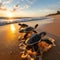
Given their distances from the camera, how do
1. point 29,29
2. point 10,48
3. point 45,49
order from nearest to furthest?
1. point 45,49
2. point 10,48
3. point 29,29

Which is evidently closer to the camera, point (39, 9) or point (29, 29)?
point (29, 29)

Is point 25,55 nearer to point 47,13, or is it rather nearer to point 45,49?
point 45,49

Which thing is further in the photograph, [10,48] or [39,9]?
[39,9]

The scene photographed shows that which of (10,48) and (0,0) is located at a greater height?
(0,0)

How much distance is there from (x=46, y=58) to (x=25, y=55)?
0.56m

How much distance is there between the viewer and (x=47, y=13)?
1566 cm

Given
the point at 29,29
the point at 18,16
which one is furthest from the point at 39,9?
the point at 29,29

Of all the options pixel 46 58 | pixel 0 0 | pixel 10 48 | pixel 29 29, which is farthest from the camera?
pixel 0 0

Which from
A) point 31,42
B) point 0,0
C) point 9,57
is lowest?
point 9,57

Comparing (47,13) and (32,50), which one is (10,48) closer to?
(32,50)

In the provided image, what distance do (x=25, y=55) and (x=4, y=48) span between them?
3.50ft

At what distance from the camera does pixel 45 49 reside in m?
4.83

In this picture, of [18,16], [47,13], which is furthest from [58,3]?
[18,16]

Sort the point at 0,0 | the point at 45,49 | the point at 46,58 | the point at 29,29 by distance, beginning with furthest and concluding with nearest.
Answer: the point at 0,0 < the point at 29,29 < the point at 45,49 < the point at 46,58
